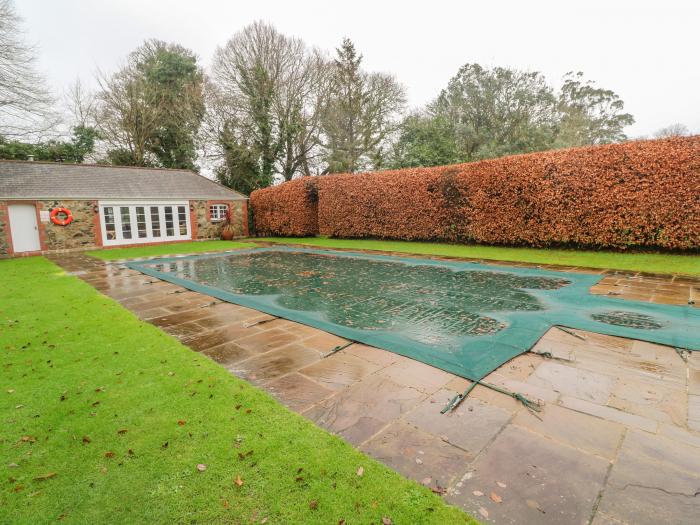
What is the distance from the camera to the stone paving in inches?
66.3

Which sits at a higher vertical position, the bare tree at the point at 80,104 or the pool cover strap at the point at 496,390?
the bare tree at the point at 80,104

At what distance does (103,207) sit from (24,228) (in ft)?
8.88

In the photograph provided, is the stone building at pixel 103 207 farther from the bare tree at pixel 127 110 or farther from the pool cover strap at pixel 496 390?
the pool cover strap at pixel 496 390

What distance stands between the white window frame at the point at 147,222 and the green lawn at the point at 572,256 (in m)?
10.1

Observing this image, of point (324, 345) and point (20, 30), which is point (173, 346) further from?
point (20, 30)

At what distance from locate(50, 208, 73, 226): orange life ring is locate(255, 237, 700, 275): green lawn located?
466 inches

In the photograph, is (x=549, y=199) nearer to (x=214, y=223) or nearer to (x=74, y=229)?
(x=214, y=223)

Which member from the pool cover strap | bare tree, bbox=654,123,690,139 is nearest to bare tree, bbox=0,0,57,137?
the pool cover strap

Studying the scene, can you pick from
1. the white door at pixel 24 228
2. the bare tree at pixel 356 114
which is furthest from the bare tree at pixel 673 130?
the white door at pixel 24 228

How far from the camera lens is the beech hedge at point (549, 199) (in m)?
7.92

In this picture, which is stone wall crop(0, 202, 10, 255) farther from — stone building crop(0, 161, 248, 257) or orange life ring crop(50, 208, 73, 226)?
orange life ring crop(50, 208, 73, 226)

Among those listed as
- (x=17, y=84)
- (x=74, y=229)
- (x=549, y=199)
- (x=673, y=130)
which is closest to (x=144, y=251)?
(x=74, y=229)

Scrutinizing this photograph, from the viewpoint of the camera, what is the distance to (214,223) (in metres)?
18.5

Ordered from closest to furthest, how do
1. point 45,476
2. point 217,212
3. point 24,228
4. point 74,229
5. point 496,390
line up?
point 45,476
point 496,390
point 24,228
point 74,229
point 217,212
